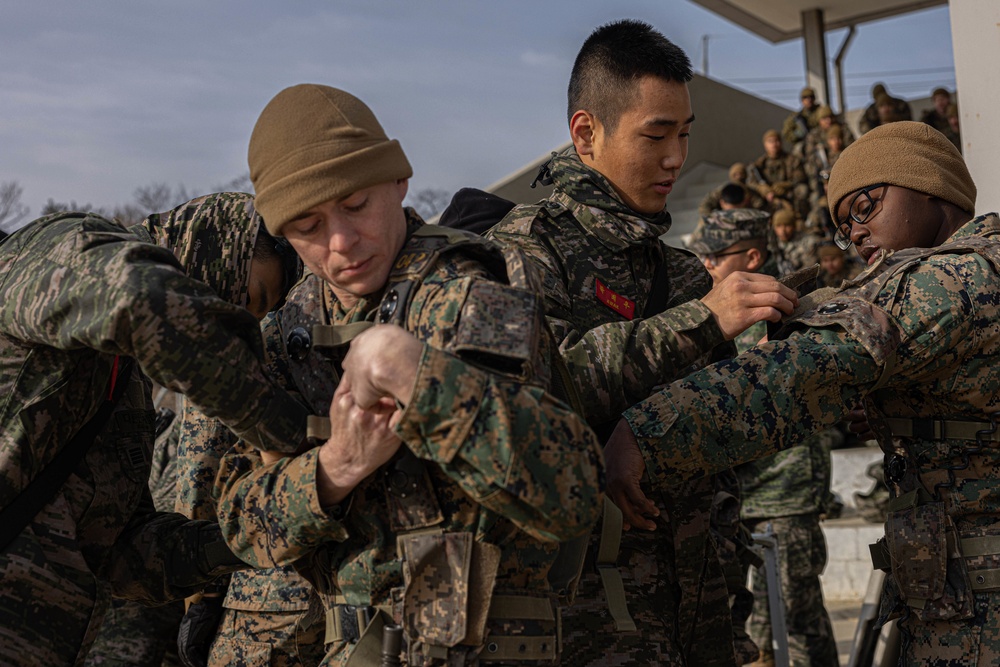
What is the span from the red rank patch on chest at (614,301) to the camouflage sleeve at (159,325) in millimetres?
1224

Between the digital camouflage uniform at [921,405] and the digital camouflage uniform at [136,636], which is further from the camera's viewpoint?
the digital camouflage uniform at [136,636]

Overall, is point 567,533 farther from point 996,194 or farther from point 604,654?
point 996,194

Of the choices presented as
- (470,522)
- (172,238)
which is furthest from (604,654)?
(172,238)

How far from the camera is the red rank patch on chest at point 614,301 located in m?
3.32

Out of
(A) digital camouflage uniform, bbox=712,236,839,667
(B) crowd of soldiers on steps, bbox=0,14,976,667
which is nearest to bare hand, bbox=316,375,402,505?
(B) crowd of soldiers on steps, bbox=0,14,976,667

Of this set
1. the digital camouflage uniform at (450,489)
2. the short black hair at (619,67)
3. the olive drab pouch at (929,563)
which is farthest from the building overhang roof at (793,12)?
the digital camouflage uniform at (450,489)

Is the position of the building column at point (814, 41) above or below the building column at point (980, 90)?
above

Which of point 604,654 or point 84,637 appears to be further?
point 604,654

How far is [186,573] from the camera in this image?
3018 millimetres

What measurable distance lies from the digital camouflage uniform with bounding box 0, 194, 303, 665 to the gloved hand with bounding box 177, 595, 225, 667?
2.22 feet

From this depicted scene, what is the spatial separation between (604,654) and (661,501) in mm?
487

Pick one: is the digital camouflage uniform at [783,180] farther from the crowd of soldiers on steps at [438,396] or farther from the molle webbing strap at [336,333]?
the molle webbing strap at [336,333]

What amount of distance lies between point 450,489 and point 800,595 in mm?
4868

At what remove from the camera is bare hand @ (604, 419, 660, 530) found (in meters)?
2.92
